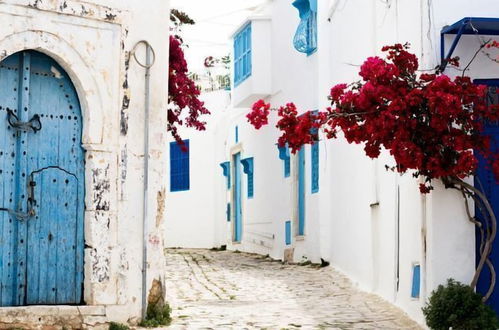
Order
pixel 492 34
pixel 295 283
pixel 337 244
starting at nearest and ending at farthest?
1. pixel 492 34
2. pixel 295 283
3. pixel 337 244

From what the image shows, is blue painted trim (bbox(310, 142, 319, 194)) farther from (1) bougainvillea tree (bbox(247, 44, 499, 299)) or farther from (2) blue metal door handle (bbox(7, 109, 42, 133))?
(2) blue metal door handle (bbox(7, 109, 42, 133))

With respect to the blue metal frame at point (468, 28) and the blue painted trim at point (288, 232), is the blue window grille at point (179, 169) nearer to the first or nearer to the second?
the blue painted trim at point (288, 232)

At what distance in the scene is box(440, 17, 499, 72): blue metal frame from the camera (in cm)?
837

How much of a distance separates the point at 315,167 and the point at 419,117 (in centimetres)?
707

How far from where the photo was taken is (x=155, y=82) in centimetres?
939

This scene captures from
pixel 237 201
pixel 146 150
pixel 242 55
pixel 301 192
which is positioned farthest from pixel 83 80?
pixel 237 201

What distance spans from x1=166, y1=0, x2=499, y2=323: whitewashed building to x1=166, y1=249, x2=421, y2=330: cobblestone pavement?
0.31 metres

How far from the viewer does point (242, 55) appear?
769 inches

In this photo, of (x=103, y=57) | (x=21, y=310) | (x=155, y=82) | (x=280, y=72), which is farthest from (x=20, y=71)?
(x=280, y=72)

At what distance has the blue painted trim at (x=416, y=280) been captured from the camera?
9344 mm

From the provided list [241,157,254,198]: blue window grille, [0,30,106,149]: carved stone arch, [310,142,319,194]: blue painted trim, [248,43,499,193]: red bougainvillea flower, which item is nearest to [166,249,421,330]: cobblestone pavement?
[310,142,319,194]: blue painted trim

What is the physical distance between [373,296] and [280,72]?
745cm

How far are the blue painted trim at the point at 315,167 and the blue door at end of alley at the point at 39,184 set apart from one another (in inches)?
268

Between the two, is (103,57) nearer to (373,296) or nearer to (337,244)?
(373,296)
